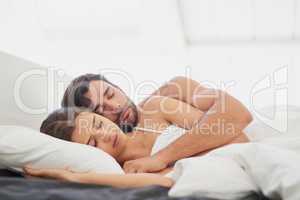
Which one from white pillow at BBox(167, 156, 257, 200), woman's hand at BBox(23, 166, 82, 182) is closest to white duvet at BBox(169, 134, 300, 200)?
white pillow at BBox(167, 156, 257, 200)

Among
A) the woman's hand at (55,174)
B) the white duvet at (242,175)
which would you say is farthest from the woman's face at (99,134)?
the white duvet at (242,175)

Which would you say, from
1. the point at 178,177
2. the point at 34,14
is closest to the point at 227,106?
the point at 178,177

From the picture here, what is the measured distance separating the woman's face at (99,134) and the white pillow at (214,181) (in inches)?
20.9

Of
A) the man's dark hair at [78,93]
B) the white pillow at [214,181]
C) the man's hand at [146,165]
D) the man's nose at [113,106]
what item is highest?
the man's dark hair at [78,93]

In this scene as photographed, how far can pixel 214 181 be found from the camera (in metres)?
1.03

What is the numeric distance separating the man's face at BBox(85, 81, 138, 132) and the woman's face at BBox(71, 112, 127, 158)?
0.23 feet

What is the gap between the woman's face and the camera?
1.58 m

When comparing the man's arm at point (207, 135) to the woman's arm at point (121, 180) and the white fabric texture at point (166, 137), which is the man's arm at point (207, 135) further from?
the woman's arm at point (121, 180)

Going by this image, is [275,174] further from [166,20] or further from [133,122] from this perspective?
[166,20]

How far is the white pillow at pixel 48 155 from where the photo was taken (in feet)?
4.50

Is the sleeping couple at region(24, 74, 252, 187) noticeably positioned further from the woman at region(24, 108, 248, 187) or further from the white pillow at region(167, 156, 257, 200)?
the white pillow at region(167, 156, 257, 200)

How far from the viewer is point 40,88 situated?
6.07 feet

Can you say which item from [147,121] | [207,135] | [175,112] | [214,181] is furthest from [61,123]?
[214,181]

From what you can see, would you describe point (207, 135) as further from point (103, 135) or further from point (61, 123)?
point (61, 123)
